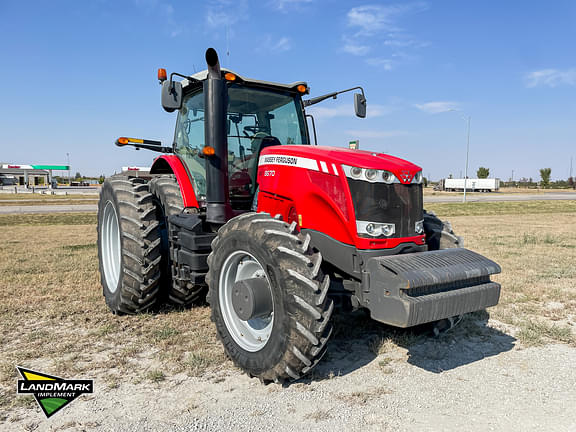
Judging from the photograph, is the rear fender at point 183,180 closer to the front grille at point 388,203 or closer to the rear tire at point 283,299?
the rear tire at point 283,299

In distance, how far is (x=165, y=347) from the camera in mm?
4012

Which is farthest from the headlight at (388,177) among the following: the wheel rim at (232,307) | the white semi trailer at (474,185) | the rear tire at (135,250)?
the white semi trailer at (474,185)

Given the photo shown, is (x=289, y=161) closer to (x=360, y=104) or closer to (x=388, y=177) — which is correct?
(x=388, y=177)

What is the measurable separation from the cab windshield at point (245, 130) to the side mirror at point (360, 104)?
0.61 m

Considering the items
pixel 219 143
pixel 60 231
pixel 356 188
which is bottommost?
pixel 60 231

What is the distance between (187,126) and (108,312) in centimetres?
233

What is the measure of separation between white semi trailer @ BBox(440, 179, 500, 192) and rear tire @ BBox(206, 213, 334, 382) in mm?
63455

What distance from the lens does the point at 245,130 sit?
4.67 metres

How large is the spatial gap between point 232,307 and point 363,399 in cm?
126

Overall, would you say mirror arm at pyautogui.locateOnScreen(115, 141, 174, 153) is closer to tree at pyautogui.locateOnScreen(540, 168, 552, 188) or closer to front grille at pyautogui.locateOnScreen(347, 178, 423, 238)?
front grille at pyautogui.locateOnScreen(347, 178, 423, 238)

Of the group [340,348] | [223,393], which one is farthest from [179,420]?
[340,348]

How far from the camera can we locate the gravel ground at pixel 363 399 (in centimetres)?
276

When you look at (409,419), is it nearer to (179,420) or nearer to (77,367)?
(179,420)

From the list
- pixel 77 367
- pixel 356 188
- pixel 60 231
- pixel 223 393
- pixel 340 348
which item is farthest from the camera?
pixel 60 231
